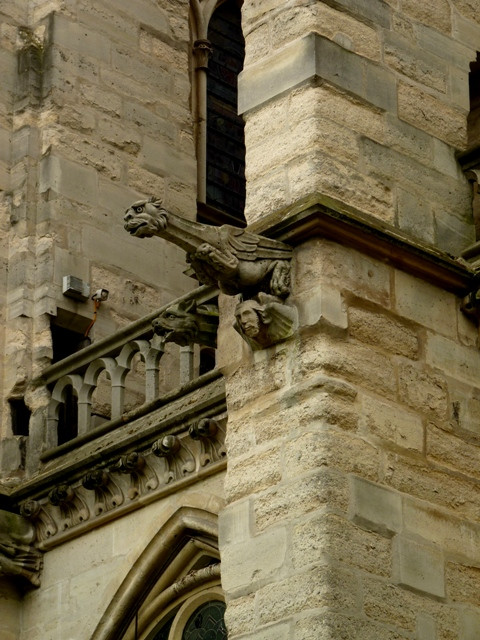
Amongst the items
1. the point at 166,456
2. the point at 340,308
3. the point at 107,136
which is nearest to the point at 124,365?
the point at 166,456

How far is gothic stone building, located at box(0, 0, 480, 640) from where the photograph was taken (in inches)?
319

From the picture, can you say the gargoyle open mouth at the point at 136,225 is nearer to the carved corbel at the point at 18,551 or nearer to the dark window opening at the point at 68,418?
the carved corbel at the point at 18,551

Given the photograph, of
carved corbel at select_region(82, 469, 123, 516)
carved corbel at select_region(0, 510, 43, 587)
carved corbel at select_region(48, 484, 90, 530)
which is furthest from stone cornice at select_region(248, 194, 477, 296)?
carved corbel at select_region(0, 510, 43, 587)

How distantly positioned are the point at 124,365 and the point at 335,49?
2672mm

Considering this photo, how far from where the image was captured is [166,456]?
33.6ft

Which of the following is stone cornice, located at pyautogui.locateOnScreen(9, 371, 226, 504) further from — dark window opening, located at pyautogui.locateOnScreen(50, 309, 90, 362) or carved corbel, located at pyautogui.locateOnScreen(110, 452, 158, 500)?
dark window opening, located at pyautogui.locateOnScreen(50, 309, 90, 362)

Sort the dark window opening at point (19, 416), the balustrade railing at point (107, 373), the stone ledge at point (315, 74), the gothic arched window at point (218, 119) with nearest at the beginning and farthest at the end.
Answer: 1. the stone ledge at point (315, 74)
2. the balustrade railing at point (107, 373)
3. the dark window opening at point (19, 416)
4. the gothic arched window at point (218, 119)

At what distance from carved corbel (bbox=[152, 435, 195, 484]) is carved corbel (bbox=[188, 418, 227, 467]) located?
0.12 m

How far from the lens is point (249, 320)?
8383 mm

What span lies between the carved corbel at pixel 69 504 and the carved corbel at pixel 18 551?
0.26 metres

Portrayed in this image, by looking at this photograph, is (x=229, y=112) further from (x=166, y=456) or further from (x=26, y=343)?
(x=166, y=456)

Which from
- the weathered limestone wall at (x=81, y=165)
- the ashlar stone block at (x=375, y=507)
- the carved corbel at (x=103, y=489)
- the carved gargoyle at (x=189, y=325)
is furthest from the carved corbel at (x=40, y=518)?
the ashlar stone block at (x=375, y=507)

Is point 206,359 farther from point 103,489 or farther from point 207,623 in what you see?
point 207,623

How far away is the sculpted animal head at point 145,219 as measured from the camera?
8.30 meters
